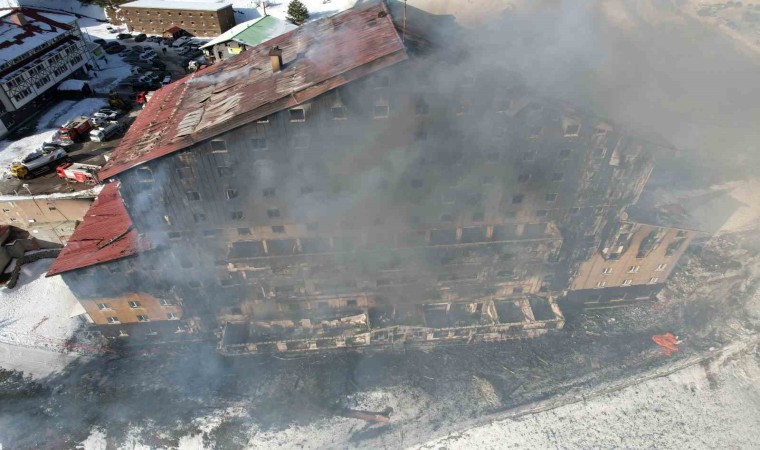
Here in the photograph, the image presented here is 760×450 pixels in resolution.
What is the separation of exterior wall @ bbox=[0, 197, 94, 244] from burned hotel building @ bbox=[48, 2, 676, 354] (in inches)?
239

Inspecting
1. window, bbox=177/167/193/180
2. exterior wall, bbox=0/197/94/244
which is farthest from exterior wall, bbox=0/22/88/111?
window, bbox=177/167/193/180

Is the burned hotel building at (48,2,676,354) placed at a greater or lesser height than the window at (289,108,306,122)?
lesser

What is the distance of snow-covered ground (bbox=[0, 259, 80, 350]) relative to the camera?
2708 cm

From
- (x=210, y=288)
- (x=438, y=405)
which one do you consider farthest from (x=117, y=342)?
(x=438, y=405)

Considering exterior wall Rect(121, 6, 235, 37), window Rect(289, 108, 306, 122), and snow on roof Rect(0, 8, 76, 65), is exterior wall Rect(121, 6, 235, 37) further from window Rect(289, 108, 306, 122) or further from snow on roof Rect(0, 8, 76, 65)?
window Rect(289, 108, 306, 122)

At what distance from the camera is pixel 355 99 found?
61.9ft

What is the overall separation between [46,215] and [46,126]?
1644 cm

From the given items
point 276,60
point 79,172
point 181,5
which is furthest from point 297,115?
point 181,5

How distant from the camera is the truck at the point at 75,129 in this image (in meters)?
38.7

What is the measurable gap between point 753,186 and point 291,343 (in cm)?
3872

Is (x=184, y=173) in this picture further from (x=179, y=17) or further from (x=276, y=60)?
(x=179, y=17)

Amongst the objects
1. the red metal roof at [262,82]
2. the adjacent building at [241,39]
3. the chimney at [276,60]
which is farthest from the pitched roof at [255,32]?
the chimney at [276,60]

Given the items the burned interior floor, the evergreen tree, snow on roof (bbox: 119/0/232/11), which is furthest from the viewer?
snow on roof (bbox: 119/0/232/11)

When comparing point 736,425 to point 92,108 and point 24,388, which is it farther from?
point 92,108
